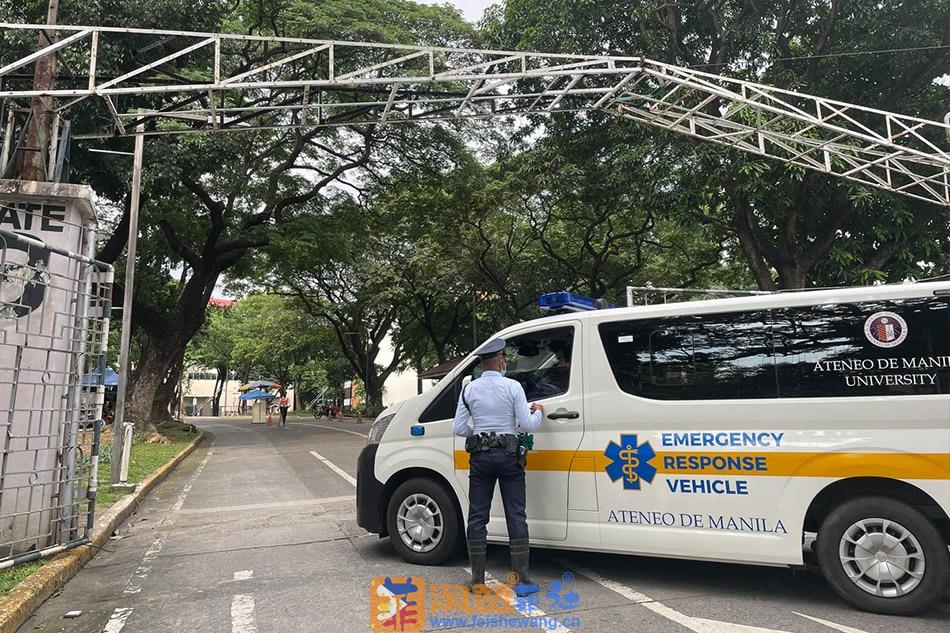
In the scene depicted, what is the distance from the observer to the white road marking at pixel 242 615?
425 centimetres

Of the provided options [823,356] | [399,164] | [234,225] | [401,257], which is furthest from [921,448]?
[401,257]

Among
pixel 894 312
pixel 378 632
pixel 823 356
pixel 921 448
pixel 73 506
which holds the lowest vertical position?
pixel 378 632

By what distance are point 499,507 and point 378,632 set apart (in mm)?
1569

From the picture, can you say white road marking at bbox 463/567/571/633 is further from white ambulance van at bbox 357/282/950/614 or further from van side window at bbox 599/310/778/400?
van side window at bbox 599/310/778/400

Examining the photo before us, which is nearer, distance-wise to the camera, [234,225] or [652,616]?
[652,616]

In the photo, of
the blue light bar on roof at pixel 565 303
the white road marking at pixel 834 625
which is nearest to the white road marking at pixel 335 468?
the blue light bar on roof at pixel 565 303

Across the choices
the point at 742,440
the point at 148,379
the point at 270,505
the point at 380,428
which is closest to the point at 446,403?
the point at 380,428

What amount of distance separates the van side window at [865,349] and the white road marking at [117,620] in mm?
4863

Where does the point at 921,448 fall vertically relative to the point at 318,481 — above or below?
above

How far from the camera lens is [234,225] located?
2070 centimetres

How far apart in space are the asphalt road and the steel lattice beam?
5058mm

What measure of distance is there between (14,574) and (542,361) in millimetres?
4523

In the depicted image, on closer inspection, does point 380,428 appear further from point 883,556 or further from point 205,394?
point 205,394

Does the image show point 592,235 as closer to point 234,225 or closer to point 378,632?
point 234,225
